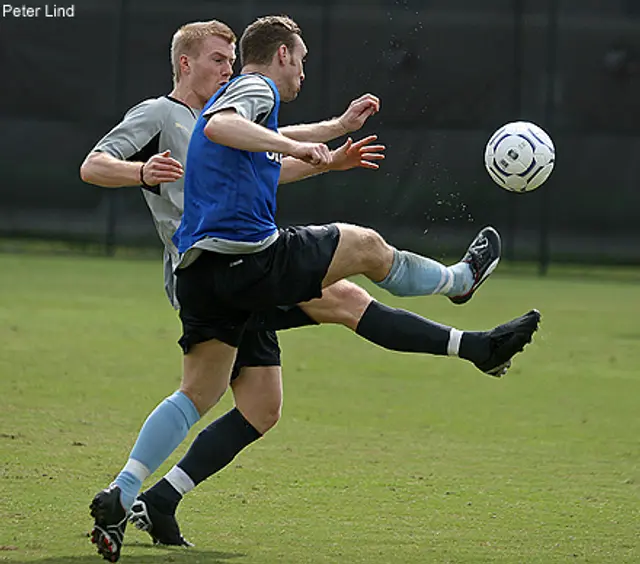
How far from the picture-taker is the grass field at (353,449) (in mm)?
5039

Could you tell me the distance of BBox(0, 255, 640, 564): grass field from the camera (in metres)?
5.04

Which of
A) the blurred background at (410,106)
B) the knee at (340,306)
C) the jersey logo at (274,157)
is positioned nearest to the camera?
the jersey logo at (274,157)

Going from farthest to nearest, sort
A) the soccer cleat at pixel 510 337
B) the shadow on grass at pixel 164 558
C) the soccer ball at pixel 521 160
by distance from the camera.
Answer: the soccer ball at pixel 521 160 < the soccer cleat at pixel 510 337 < the shadow on grass at pixel 164 558

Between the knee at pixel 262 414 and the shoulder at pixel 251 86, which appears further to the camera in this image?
the knee at pixel 262 414

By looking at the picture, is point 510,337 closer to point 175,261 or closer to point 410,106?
point 175,261

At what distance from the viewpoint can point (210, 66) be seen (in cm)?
554

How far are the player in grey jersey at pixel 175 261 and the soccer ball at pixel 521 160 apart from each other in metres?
1.09

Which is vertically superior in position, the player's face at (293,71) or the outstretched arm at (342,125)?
the player's face at (293,71)

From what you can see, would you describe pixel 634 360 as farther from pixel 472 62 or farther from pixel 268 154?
pixel 472 62

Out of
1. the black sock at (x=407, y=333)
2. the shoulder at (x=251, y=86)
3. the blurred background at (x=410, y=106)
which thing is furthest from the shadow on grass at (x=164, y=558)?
the blurred background at (x=410, y=106)

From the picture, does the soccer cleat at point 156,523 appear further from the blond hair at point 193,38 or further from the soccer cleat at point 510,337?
the blond hair at point 193,38

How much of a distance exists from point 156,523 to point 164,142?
1527 millimetres

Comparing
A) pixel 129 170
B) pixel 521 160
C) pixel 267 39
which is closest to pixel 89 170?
pixel 129 170

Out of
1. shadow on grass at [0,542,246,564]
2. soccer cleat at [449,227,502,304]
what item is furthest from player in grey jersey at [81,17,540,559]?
soccer cleat at [449,227,502,304]
